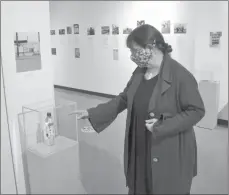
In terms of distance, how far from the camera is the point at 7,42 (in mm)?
872

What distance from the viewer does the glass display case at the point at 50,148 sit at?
152 centimetres

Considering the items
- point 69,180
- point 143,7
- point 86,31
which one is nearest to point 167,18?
point 143,7

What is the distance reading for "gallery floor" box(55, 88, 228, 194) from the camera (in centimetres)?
204

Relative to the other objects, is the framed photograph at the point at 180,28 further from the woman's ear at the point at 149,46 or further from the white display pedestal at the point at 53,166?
the woman's ear at the point at 149,46

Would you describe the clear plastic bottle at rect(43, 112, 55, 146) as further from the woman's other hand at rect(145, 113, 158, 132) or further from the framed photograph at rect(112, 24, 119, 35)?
the framed photograph at rect(112, 24, 119, 35)

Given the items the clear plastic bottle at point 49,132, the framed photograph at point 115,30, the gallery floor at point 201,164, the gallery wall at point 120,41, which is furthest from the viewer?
the framed photograph at point 115,30

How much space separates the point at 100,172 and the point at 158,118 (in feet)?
5.10

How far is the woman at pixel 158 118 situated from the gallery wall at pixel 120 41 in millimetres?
2451

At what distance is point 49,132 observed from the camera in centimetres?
157

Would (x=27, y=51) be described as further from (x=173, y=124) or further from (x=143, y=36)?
(x=173, y=124)

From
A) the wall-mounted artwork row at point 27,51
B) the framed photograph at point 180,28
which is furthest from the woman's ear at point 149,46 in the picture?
the framed photograph at point 180,28

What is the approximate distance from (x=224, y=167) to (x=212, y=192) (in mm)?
426

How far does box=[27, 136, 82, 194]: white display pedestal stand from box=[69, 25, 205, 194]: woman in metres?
0.69

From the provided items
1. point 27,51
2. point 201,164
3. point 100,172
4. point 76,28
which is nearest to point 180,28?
point 201,164
